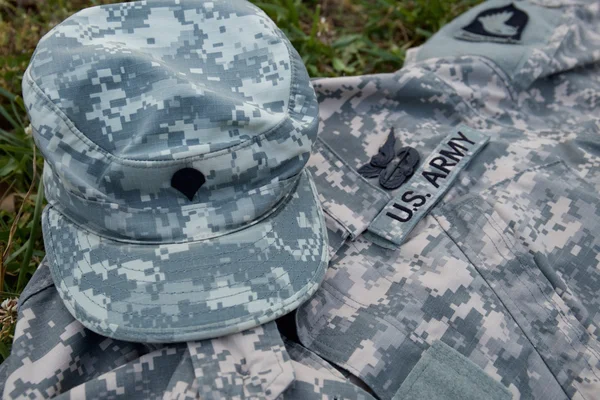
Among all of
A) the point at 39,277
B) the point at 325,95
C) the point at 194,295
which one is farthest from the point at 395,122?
the point at 39,277

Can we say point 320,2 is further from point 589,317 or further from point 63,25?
point 589,317

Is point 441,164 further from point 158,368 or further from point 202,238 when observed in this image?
point 158,368

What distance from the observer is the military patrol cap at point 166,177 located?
116 centimetres

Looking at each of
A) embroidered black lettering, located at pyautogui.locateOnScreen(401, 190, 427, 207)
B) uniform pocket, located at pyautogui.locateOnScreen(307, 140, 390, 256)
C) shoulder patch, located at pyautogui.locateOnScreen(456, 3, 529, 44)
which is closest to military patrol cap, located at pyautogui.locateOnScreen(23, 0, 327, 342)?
uniform pocket, located at pyautogui.locateOnScreen(307, 140, 390, 256)

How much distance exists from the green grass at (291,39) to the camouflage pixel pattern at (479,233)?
0.45 metres

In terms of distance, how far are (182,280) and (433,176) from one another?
0.61m

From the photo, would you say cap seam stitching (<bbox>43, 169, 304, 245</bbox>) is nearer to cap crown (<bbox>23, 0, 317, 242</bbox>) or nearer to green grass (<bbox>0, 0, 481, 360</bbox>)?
cap crown (<bbox>23, 0, 317, 242</bbox>)

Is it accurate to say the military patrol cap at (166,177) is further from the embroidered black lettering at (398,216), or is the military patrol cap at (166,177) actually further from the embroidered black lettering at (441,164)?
the embroidered black lettering at (441,164)

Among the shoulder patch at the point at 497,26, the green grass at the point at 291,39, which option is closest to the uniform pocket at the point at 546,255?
the shoulder patch at the point at 497,26

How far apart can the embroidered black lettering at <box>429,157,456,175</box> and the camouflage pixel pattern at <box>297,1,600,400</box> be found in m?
0.03

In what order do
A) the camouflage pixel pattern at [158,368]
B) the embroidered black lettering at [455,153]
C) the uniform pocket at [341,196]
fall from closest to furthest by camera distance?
the camouflage pixel pattern at [158,368], the uniform pocket at [341,196], the embroidered black lettering at [455,153]

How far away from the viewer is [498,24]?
1860mm

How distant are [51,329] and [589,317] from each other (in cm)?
102

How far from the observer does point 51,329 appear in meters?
1.25
